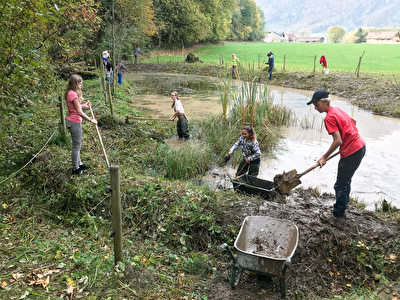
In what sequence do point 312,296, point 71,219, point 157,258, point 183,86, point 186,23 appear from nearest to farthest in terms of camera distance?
point 312,296 → point 157,258 → point 71,219 → point 183,86 → point 186,23

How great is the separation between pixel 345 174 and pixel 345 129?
66 cm

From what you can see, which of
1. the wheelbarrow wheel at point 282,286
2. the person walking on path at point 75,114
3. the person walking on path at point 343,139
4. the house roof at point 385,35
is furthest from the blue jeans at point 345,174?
the house roof at point 385,35

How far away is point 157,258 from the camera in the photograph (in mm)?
3783

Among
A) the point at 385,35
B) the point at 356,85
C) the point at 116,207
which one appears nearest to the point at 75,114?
the point at 116,207

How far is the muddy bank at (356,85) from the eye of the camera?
48.0 ft

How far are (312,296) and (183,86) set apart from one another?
60.1 feet

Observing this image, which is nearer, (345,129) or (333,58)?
(345,129)

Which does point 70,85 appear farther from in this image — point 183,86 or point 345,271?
point 183,86

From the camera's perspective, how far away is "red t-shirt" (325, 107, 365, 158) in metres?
4.11

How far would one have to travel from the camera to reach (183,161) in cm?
→ 662

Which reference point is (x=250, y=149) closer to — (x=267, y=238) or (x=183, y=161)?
(x=183, y=161)

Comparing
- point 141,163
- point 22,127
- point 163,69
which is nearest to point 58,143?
point 22,127

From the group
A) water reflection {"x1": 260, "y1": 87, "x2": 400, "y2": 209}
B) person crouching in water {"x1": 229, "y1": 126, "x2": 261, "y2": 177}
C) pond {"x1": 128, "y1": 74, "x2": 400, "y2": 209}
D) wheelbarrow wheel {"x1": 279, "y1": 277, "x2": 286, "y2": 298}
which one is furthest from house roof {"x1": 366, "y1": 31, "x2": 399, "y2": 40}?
wheelbarrow wheel {"x1": 279, "y1": 277, "x2": 286, "y2": 298}

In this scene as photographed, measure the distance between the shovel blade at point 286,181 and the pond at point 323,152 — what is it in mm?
1132
